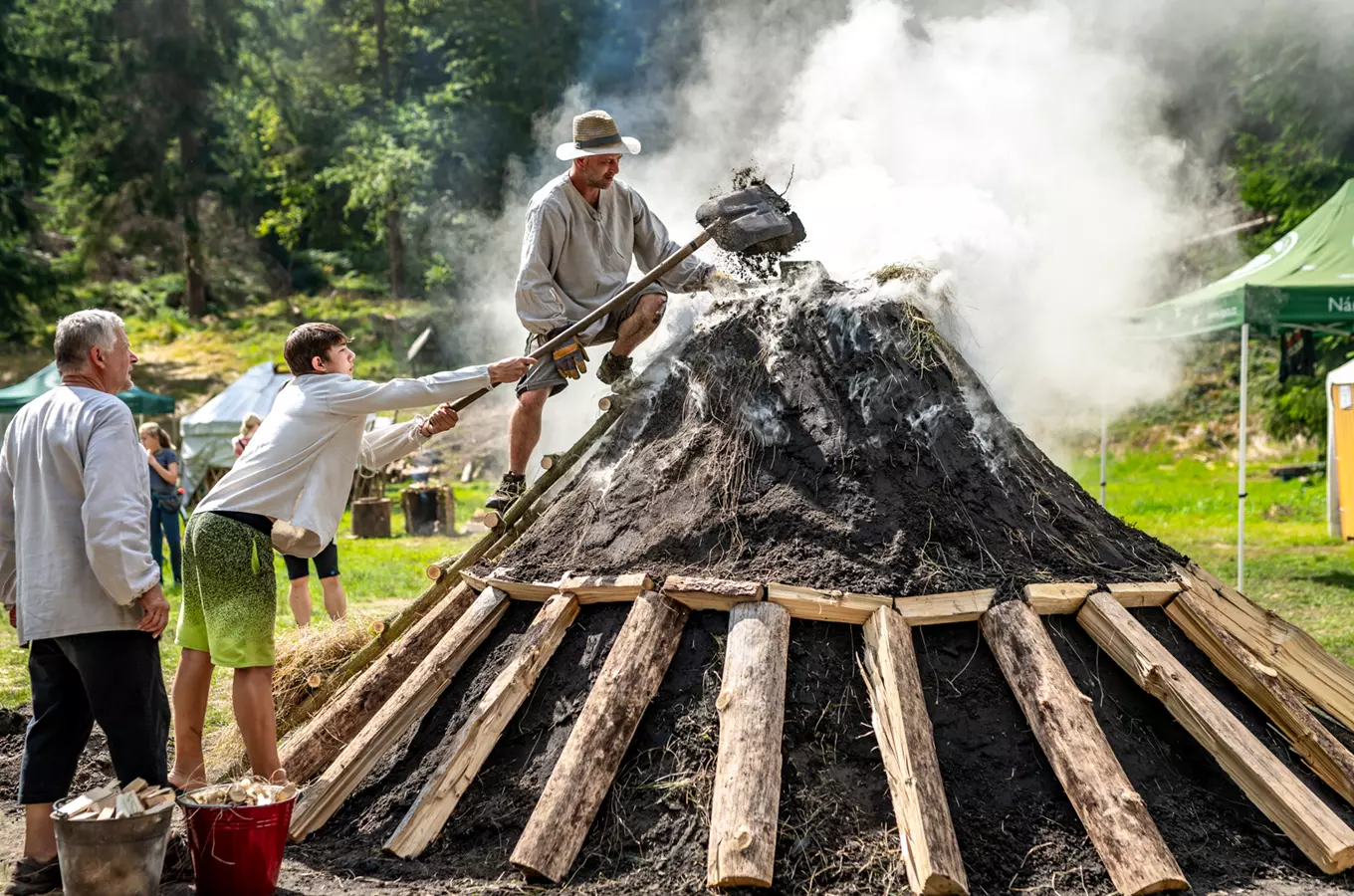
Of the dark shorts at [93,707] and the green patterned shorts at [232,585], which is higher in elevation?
the green patterned shorts at [232,585]

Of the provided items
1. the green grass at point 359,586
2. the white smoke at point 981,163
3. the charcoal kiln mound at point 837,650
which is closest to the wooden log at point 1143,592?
the charcoal kiln mound at point 837,650

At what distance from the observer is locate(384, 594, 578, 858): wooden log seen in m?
3.72

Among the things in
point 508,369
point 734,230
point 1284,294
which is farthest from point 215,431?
point 1284,294

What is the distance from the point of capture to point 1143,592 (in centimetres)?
424

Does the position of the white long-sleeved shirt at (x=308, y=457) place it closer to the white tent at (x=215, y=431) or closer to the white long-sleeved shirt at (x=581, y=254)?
the white long-sleeved shirt at (x=581, y=254)

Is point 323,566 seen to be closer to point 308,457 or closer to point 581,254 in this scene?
point 581,254

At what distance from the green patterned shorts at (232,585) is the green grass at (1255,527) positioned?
19.6 feet

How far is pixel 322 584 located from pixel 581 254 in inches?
109

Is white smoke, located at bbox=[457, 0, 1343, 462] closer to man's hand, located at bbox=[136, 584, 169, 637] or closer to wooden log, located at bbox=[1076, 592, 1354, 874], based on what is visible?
wooden log, located at bbox=[1076, 592, 1354, 874]

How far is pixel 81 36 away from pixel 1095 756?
27407mm

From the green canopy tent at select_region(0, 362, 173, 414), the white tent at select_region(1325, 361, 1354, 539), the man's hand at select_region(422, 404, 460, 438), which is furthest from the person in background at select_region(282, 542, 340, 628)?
the white tent at select_region(1325, 361, 1354, 539)

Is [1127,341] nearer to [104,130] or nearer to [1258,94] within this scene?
[1258,94]

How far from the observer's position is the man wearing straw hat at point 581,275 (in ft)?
16.7

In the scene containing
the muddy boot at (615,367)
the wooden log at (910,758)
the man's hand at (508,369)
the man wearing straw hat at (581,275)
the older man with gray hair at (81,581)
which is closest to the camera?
the wooden log at (910,758)
